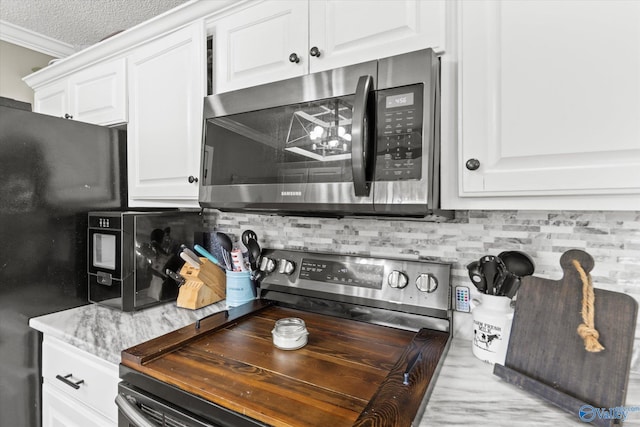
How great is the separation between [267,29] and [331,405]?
1.13 meters

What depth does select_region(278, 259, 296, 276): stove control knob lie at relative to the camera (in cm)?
131

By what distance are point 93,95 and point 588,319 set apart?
2.09 metres

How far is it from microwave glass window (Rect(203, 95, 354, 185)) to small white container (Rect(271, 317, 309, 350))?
1.40 ft

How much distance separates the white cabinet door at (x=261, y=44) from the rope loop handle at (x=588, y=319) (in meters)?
0.91

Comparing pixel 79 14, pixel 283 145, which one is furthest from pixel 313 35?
pixel 79 14

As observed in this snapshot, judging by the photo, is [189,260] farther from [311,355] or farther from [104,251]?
[311,355]

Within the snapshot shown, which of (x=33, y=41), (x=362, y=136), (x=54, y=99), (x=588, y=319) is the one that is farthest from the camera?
(x=33, y=41)

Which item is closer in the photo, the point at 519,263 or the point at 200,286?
the point at 519,263

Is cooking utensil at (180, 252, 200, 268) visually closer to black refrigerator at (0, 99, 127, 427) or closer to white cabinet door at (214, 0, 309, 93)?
black refrigerator at (0, 99, 127, 427)

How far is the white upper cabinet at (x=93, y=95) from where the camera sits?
1558mm

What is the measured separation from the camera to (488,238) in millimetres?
1063

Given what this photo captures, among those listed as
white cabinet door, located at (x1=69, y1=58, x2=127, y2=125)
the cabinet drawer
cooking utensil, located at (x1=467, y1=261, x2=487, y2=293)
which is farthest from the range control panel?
white cabinet door, located at (x1=69, y1=58, x2=127, y2=125)

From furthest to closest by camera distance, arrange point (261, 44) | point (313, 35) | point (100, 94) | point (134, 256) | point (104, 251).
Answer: point (100, 94) < point (104, 251) < point (134, 256) < point (261, 44) < point (313, 35)

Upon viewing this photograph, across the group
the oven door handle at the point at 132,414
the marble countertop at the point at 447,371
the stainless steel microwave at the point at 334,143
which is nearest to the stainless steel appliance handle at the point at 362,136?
the stainless steel microwave at the point at 334,143
